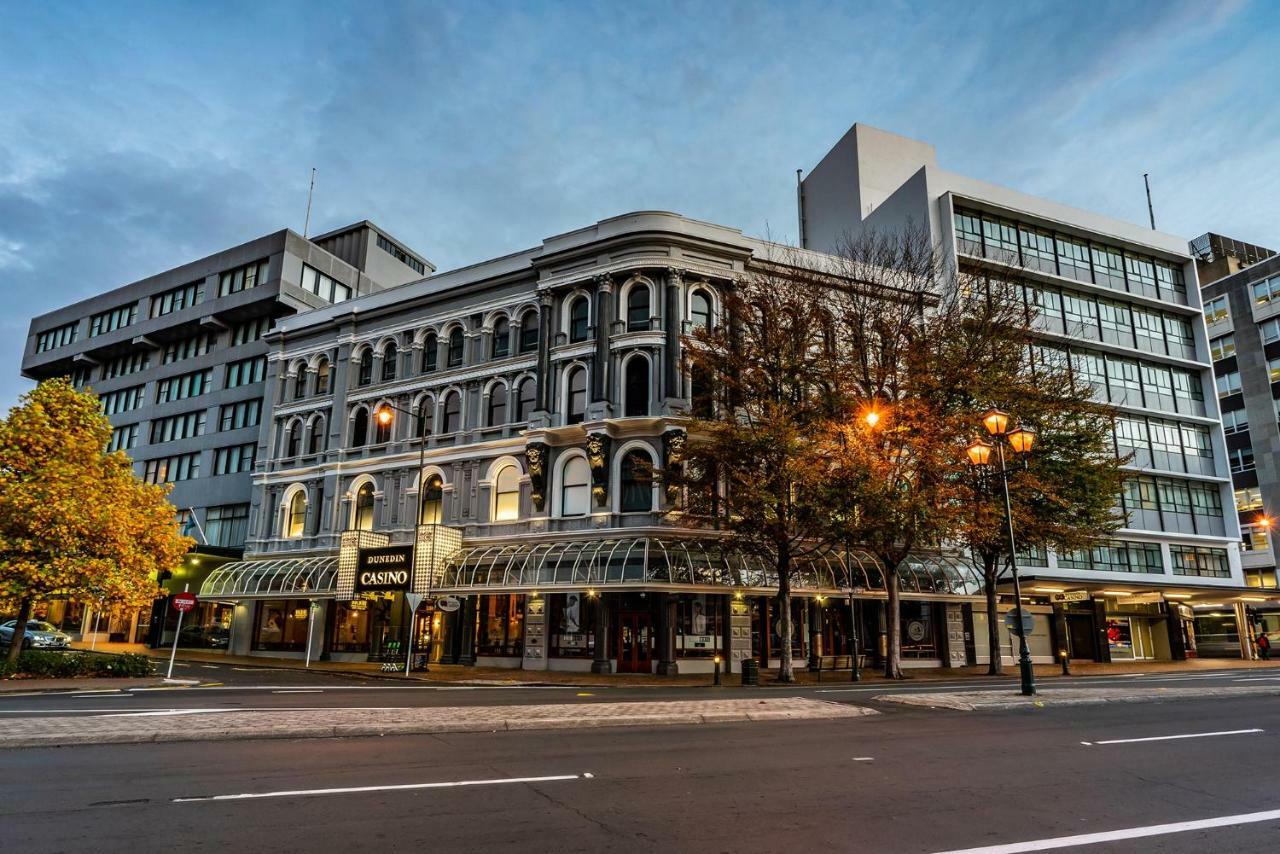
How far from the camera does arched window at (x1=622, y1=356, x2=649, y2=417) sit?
32.8 meters

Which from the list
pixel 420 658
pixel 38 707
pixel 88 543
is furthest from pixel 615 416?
pixel 38 707

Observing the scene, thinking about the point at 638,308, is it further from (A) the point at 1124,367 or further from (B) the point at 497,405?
(A) the point at 1124,367

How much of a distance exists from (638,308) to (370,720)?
2373 cm

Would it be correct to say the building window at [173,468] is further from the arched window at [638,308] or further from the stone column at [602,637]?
the stone column at [602,637]

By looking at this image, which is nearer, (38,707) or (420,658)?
(38,707)

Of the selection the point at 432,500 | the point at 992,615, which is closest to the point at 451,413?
the point at 432,500

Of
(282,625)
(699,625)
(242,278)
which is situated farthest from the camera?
(242,278)

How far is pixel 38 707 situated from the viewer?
1570cm

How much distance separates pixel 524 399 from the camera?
35.6 m

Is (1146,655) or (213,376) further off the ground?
(213,376)

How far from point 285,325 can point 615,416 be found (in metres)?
23.4

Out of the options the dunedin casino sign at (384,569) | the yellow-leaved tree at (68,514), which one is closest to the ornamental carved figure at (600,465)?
the dunedin casino sign at (384,569)

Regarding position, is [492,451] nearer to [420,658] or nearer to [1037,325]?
[420,658]

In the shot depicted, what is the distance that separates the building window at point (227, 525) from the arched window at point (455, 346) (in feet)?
63.2
